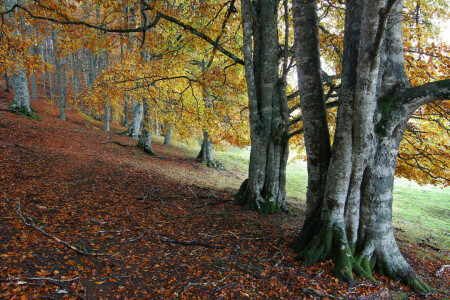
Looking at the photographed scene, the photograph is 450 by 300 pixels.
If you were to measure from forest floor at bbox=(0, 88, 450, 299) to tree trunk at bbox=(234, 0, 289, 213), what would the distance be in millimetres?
681

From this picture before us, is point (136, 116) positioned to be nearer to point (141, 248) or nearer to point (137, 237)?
point (137, 237)

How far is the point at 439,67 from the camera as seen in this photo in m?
7.17

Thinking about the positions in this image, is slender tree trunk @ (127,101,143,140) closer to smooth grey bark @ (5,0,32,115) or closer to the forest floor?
smooth grey bark @ (5,0,32,115)

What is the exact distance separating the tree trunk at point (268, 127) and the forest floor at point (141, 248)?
681 millimetres

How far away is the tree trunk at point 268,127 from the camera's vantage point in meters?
7.14

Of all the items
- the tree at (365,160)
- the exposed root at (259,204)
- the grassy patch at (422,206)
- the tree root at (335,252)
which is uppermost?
the tree at (365,160)

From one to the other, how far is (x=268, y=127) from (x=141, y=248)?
15.3 feet

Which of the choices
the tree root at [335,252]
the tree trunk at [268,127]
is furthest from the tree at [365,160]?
the tree trunk at [268,127]

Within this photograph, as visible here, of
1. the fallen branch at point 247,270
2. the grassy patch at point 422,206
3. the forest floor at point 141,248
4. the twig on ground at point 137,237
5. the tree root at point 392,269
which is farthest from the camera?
the grassy patch at point 422,206

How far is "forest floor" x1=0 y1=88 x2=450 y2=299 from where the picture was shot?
3145 mm

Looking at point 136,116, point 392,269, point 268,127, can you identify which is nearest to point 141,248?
point 392,269

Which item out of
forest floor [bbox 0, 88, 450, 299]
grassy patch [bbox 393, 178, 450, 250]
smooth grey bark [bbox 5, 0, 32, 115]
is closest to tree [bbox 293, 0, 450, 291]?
forest floor [bbox 0, 88, 450, 299]

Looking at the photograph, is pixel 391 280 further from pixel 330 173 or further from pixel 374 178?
pixel 330 173

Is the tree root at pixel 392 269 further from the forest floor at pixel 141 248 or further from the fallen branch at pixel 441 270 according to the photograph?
the fallen branch at pixel 441 270
